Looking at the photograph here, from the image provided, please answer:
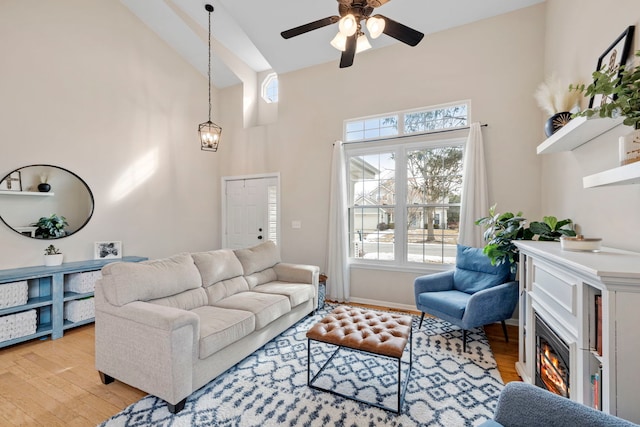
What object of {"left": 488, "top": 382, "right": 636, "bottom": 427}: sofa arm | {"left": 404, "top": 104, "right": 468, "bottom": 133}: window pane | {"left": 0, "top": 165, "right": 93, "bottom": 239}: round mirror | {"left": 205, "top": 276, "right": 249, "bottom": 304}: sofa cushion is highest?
{"left": 404, "top": 104, "right": 468, "bottom": 133}: window pane

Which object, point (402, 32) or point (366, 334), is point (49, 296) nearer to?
point (366, 334)

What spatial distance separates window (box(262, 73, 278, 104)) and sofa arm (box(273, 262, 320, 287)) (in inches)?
133

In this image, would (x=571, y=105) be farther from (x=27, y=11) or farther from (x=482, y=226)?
→ (x=27, y=11)

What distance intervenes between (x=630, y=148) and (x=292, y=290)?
2825 mm

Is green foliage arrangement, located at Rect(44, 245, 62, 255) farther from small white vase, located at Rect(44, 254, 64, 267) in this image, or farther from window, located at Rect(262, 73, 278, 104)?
window, located at Rect(262, 73, 278, 104)

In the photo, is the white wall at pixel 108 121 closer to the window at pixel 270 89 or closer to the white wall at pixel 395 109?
the white wall at pixel 395 109

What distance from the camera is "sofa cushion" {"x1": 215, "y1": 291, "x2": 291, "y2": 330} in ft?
8.45

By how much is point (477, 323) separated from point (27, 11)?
19.0 ft

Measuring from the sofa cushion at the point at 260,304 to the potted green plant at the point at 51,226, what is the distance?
2303 millimetres

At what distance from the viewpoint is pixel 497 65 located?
3434 mm

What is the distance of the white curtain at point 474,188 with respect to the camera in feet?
11.1

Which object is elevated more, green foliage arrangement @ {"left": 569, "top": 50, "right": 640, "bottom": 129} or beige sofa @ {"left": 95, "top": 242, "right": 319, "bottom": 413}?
green foliage arrangement @ {"left": 569, "top": 50, "right": 640, "bottom": 129}

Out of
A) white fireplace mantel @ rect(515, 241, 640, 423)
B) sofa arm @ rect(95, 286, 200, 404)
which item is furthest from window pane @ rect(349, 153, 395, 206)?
sofa arm @ rect(95, 286, 200, 404)

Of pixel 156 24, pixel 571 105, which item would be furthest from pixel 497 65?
pixel 156 24
